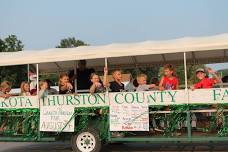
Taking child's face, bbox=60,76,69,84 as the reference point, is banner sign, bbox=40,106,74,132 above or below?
below

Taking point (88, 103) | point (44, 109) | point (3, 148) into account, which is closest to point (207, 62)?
point (88, 103)

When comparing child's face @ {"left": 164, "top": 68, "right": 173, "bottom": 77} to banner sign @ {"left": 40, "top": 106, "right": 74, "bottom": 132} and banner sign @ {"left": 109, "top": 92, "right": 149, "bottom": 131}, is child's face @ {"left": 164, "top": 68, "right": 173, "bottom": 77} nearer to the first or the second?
banner sign @ {"left": 109, "top": 92, "right": 149, "bottom": 131}

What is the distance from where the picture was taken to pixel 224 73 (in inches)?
539

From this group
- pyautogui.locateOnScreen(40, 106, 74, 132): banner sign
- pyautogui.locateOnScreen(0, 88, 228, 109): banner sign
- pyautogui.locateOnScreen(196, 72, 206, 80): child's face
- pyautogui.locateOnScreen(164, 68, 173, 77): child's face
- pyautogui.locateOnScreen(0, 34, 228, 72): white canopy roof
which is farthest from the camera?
pyautogui.locateOnScreen(40, 106, 74, 132): banner sign

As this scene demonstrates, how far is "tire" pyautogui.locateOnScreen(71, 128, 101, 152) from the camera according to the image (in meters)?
10.4

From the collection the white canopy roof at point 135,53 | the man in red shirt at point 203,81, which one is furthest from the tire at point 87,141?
the man in red shirt at point 203,81

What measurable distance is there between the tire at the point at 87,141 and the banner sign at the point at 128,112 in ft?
1.63

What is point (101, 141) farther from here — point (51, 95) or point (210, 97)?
point (210, 97)

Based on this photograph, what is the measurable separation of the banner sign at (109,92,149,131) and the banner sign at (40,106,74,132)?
102cm

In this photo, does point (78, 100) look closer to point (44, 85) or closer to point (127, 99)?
point (44, 85)

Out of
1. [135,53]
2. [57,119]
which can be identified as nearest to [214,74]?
[135,53]

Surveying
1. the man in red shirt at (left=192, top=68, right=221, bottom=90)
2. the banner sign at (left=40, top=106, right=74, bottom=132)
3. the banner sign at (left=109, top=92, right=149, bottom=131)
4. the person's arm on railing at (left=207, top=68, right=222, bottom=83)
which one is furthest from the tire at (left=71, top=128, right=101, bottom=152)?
the person's arm on railing at (left=207, top=68, right=222, bottom=83)

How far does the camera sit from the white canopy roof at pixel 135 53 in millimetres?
9734

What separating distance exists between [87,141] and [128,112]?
125cm
